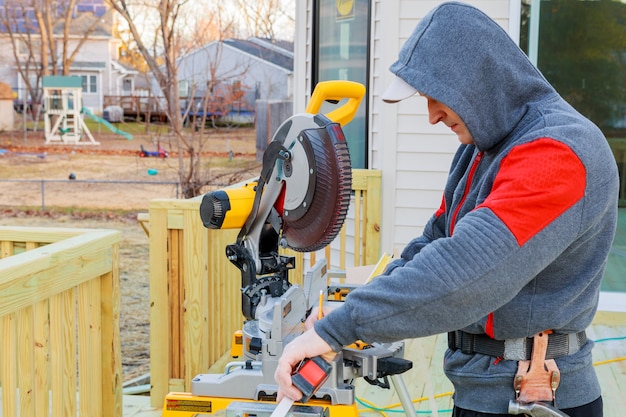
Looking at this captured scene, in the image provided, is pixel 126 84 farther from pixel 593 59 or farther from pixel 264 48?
pixel 593 59

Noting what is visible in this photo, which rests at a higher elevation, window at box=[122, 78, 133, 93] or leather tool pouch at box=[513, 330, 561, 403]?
window at box=[122, 78, 133, 93]

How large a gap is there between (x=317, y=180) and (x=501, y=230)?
2.48 ft

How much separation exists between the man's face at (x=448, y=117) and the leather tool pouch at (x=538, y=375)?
1.36 feet

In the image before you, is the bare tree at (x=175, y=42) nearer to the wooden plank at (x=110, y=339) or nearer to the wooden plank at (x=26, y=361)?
the wooden plank at (x=110, y=339)

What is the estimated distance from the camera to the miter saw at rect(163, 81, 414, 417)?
67.4 inches

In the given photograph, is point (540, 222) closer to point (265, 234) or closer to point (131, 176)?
point (265, 234)

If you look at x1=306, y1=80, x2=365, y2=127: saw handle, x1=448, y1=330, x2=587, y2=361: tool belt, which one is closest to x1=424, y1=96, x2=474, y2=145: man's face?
x1=448, y1=330, x2=587, y2=361: tool belt

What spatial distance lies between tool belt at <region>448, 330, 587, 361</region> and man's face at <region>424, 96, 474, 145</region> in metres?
0.40

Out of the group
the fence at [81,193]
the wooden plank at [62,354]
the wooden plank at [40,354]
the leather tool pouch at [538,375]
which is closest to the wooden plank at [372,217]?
the wooden plank at [62,354]

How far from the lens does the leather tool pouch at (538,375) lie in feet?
5.49

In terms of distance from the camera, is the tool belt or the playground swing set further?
the playground swing set

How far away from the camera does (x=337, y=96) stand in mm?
2471

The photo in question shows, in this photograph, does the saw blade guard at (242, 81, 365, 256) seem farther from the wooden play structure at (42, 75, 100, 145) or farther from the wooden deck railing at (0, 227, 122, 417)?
the wooden play structure at (42, 75, 100, 145)

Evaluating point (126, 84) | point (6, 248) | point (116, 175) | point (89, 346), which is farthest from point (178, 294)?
point (126, 84)
